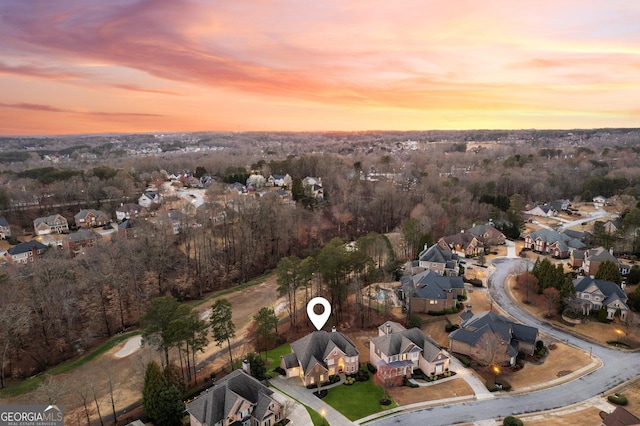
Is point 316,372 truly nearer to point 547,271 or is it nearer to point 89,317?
point 89,317

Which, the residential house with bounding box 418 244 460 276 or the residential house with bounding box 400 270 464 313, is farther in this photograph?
the residential house with bounding box 418 244 460 276

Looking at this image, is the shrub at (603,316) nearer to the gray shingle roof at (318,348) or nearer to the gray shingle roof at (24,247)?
the gray shingle roof at (318,348)

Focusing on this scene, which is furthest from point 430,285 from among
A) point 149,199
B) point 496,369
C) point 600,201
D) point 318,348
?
point 600,201

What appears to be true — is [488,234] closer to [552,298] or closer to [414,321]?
[552,298]

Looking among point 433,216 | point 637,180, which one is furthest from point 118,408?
point 637,180

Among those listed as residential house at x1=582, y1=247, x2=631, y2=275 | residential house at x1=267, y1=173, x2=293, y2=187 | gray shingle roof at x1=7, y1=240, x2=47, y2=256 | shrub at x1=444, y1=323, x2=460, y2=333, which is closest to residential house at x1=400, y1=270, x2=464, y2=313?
shrub at x1=444, y1=323, x2=460, y2=333

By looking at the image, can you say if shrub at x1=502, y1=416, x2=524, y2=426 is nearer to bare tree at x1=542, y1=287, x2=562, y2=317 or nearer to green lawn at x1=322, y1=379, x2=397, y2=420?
green lawn at x1=322, y1=379, x2=397, y2=420

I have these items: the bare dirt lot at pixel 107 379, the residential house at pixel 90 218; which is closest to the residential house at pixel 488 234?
the bare dirt lot at pixel 107 379
